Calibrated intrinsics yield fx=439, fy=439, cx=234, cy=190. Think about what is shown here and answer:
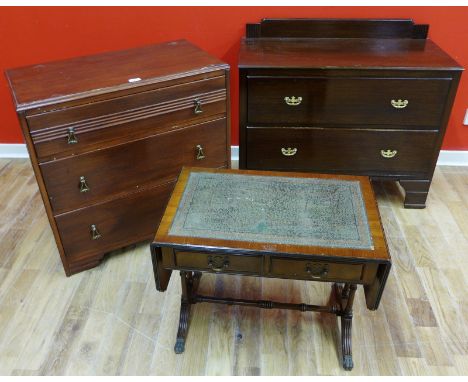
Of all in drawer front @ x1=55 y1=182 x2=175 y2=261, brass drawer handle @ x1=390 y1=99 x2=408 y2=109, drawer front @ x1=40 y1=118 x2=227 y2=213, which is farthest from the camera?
brass drawer handle @ x1=390 y1=99 x2=408 y2=109

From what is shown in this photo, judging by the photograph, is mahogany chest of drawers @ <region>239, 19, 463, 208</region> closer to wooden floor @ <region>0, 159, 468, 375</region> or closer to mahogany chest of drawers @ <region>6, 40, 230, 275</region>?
mahogany chest of drawers @ <region>6, 40, 230, 275</region>

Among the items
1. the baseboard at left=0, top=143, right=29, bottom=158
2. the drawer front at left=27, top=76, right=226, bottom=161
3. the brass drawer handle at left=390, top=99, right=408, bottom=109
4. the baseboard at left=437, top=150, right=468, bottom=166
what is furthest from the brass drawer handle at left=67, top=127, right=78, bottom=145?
the baseboard at left=437, top=150, right=468, bottom=166

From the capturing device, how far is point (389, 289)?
2.12 m

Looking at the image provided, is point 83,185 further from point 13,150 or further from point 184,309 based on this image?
point 13,150

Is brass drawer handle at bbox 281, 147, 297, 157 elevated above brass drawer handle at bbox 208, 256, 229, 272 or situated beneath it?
situated beneath

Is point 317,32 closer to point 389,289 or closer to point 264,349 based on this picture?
point 389,289

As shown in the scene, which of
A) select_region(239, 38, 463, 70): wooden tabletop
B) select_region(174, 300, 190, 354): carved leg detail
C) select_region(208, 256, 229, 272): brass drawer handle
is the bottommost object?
select_region(174, 300, 190, 354): carved leg detail

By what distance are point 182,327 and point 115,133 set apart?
89 centimetres

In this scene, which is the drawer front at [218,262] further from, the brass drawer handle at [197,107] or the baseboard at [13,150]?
the baseboard at [13,150]

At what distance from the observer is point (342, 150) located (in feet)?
8.12

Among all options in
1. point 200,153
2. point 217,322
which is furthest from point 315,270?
point 200,153

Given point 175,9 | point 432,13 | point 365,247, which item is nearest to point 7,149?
point 175,9

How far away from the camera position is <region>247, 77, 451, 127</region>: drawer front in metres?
2.27

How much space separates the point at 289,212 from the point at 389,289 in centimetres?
84
